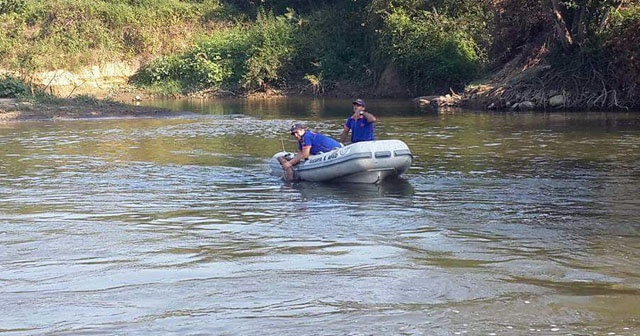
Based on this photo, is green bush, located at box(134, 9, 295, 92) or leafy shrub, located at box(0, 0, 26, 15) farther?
green bush, located at box(134, 9, 295, 92)

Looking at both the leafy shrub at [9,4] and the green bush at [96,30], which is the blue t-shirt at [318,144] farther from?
the green bush at [96,30]

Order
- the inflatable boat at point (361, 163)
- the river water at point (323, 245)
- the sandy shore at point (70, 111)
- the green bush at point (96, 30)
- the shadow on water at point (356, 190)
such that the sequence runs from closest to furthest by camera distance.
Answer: the river water at point (323, 245), the shadow on water at point (356, 190), the inflatable boat at point (361, 163), the sandy shore at point (70, 111), the green bush at point (96, 30)

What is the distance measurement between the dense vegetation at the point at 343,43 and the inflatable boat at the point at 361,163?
47.7 ft

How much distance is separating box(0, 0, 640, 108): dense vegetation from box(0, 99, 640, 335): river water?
30.5 ft

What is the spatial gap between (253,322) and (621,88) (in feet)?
73.7

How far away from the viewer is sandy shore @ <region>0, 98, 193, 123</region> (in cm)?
2806

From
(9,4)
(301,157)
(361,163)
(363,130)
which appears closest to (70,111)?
(9,4)

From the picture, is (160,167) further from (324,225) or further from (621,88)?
(621,88)

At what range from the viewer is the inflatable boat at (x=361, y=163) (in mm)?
12953

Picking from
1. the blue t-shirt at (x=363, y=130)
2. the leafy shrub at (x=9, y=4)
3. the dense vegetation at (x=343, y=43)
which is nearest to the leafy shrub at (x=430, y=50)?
the dense vegetation at (x=343, y=43)

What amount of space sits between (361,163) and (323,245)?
13.5 ft

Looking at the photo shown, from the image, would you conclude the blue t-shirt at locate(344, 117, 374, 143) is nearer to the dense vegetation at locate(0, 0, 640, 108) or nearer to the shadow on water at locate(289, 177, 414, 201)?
the shadow on water at locate(289, 177, 414, 201)

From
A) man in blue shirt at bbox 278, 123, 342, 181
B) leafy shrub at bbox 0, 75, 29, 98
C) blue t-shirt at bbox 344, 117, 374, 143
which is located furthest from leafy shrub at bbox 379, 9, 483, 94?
man in blue shirt at bbox 278, 123, 342, 181

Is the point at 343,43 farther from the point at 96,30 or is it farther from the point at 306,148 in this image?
the point at 306,148
